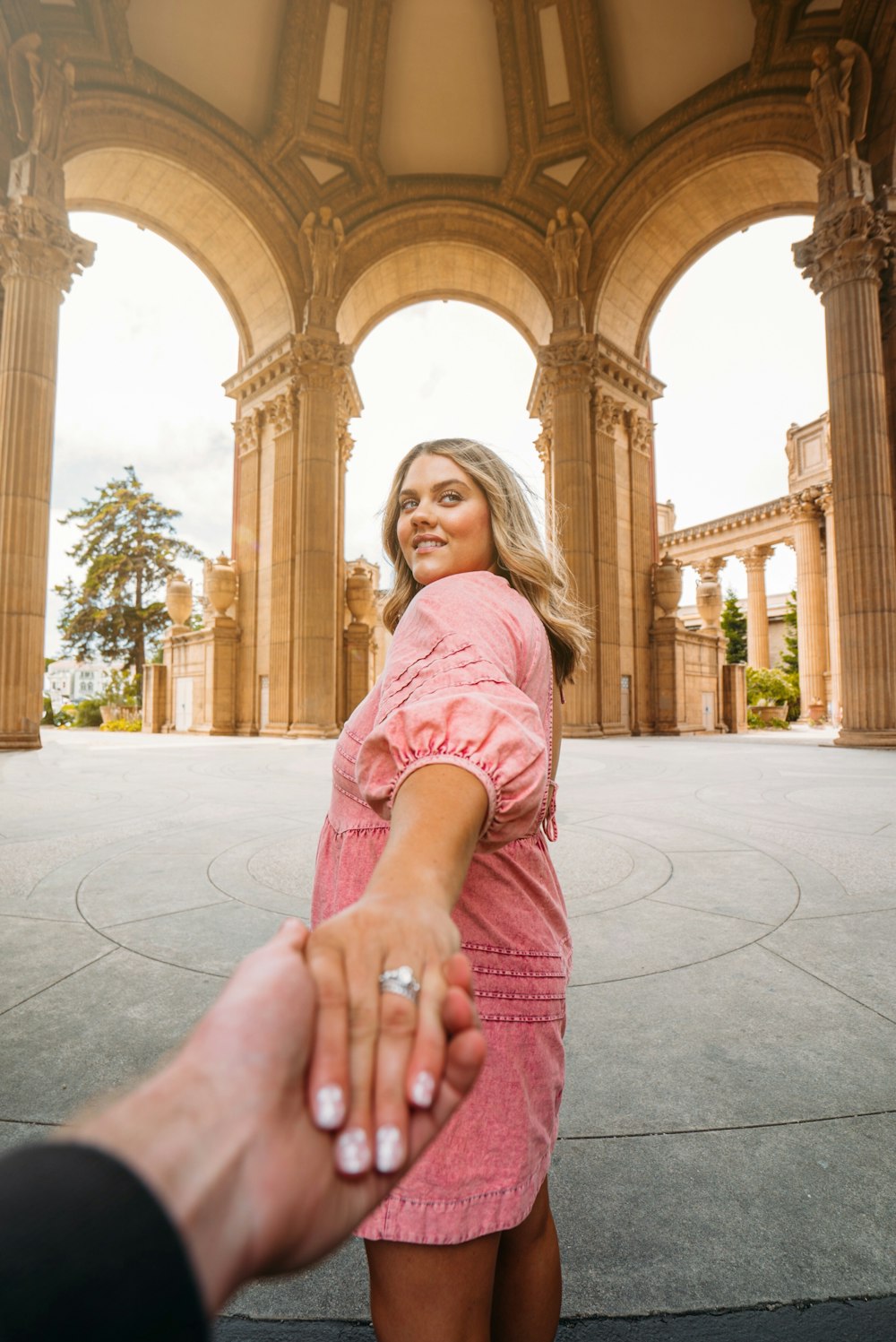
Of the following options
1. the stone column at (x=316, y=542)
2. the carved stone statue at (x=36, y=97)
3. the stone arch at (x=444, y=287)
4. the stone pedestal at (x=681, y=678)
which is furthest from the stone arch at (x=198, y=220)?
the stone pedestal at (x=681, y=678)

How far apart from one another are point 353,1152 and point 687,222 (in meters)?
24.0

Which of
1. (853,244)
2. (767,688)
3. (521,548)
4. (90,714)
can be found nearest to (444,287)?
(853,244)

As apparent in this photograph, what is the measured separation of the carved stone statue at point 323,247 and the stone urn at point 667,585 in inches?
476

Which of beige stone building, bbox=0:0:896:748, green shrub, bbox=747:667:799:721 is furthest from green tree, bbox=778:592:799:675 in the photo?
beige stone building, bbox=0:0:896:748

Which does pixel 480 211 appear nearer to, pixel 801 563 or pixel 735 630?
pixel 801 563

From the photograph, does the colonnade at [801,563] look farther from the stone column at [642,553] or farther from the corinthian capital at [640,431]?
the corinthian capital at [640,431]

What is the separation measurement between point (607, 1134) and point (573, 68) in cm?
2358

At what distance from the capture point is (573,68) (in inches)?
698

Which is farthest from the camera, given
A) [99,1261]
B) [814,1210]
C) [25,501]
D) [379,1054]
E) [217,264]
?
[217,264]

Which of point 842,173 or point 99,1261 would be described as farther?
point 842,173

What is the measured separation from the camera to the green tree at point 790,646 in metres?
41.8

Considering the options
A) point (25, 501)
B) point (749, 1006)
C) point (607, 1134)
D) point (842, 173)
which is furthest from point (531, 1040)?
point (842, 173)

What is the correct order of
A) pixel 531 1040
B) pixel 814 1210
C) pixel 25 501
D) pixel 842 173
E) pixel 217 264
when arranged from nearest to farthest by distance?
pixel 531 1040 < pixel 814 1210 < pixel 25 501 < pixel 842 173 < pixel 217 264

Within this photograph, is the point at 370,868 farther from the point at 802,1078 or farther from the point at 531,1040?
the point at 802,1078
